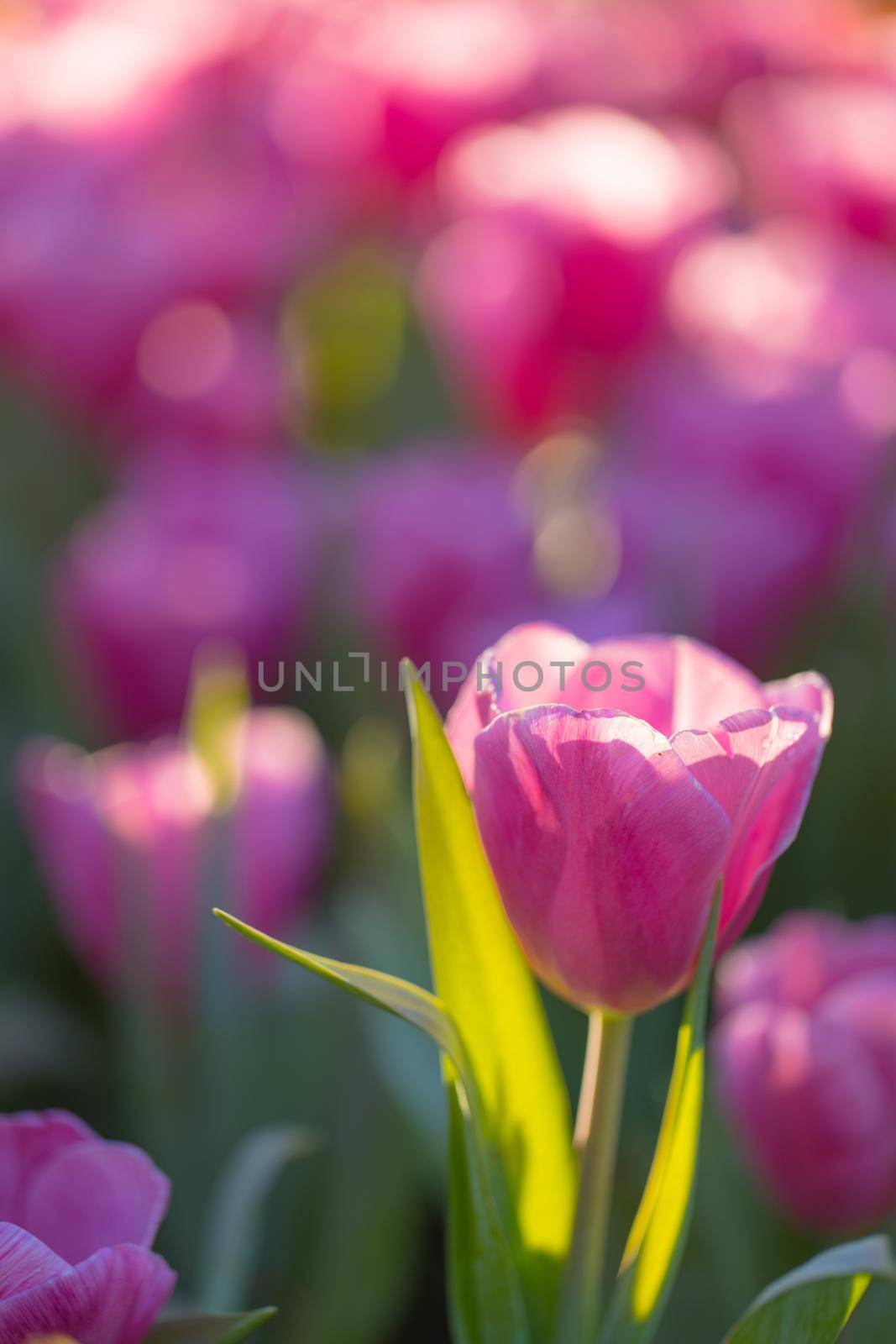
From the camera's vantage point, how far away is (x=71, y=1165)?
223mm

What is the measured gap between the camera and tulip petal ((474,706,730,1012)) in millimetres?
213

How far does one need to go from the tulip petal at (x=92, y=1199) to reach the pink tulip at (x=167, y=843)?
0.16 m

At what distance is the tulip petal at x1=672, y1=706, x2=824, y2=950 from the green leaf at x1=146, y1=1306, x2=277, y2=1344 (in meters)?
0.09

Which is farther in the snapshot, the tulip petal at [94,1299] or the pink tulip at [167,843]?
the pink tulip at [167,843]

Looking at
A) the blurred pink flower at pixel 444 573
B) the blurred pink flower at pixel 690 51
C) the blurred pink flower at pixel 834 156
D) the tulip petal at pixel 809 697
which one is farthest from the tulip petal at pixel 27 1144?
the blurred pink flower at pixel 690 51


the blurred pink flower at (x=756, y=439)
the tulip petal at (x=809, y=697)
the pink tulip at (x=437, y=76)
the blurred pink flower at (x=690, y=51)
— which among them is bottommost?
the tulip petal at (x=809, y=697)

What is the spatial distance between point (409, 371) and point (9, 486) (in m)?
0.19

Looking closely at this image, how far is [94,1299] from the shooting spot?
0.20 meters

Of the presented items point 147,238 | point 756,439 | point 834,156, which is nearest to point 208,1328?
point 756,439

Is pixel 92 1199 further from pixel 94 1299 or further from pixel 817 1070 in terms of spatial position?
pixel 817 1070

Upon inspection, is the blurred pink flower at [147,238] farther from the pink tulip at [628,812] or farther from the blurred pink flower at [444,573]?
the pink tulip at [628,812]

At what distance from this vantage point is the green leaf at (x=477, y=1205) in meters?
0.23

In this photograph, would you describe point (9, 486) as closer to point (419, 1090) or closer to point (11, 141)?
point (11, 141)

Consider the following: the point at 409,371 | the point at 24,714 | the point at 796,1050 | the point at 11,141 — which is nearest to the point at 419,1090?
the point at 796,1050
